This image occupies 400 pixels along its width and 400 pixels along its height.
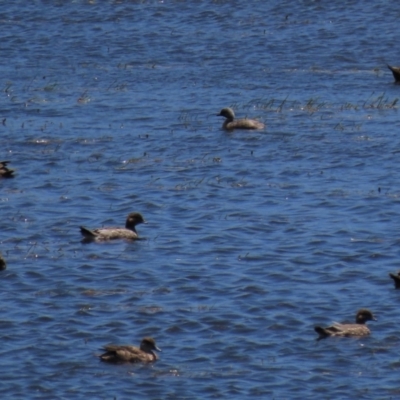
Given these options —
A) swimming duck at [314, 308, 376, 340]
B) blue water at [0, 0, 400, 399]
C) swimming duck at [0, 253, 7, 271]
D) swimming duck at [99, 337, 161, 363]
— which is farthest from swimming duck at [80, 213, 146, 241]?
swimming duck at [314, 308, 376, 340]

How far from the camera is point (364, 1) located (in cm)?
3891

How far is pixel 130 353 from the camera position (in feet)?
53.4

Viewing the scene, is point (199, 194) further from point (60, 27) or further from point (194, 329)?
point (60, 27)

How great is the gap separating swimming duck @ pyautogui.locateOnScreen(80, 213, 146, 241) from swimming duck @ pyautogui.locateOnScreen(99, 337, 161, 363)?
470cm

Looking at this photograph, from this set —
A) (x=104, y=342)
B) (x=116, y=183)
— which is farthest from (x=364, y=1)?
(x=104, y=342)

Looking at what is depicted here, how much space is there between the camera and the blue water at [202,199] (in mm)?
16547

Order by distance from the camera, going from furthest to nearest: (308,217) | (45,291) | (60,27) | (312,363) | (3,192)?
1. (60,27)
2. (3,192)
3. (308,217)
4. (45,291)
5. (312,363)

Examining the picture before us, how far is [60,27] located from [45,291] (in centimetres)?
1914

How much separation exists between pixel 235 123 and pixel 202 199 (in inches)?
167

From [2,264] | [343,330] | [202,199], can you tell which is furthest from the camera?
[202,199]

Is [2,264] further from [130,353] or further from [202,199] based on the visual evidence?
A: [202,199]

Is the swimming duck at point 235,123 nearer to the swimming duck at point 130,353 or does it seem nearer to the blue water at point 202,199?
the blue water at point 202,199

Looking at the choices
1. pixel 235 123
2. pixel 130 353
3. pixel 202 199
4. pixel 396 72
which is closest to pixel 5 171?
pixel 202 199

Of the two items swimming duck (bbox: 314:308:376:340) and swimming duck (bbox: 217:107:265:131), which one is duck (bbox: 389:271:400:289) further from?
swimming duck (bbox: 217:107:265:131)
